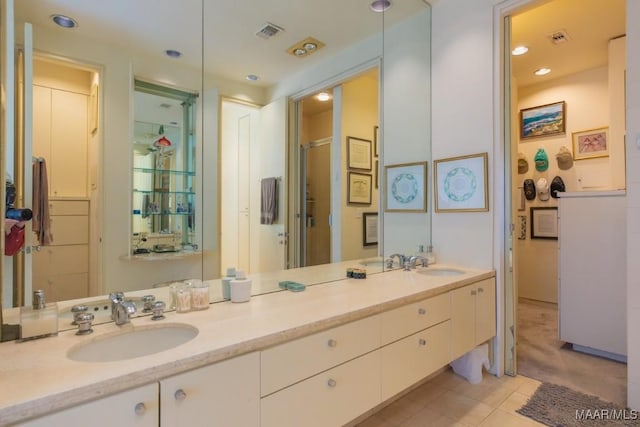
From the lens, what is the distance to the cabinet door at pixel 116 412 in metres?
0.80

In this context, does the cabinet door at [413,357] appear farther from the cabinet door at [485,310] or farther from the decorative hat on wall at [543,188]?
the decorative hat on wall at [543,188]

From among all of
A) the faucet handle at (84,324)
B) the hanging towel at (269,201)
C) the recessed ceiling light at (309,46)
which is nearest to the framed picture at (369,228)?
the hanging towel at (269,201)

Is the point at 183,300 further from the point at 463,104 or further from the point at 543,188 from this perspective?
the point at 543,188

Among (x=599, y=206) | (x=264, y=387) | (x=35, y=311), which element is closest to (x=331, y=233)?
(x=264, y=387)

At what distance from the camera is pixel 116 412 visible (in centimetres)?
88

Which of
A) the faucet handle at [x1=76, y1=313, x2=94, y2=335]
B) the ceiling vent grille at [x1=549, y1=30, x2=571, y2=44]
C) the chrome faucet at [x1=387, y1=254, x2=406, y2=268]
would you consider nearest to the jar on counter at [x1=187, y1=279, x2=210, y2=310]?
the faucet handle at [x1=76, y1=313, x2=94, y2=335]

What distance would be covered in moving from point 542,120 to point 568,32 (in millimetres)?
1452

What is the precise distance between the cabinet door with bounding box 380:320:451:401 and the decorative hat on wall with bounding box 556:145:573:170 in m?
3.41

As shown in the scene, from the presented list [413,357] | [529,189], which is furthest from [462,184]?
[529,189]

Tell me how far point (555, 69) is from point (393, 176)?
3.02 metres

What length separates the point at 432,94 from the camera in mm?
2775

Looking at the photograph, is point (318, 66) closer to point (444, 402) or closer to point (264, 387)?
point (264, 387)

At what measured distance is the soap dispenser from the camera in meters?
1.11

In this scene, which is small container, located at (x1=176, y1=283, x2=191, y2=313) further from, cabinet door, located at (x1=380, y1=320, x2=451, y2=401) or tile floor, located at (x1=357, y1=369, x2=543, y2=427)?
tile floor, located at (x1=357, y1=369, x2=543, y2=427)
